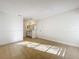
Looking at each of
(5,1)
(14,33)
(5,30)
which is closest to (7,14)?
(5,30)

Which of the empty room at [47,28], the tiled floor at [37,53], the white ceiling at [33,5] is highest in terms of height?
the white ceiling at [33,5]

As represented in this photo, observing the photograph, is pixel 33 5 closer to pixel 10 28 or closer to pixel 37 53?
pixel 37 53

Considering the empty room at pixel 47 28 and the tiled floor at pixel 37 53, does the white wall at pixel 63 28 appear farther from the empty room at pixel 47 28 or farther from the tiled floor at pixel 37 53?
the tiled floor at pixel 37 53

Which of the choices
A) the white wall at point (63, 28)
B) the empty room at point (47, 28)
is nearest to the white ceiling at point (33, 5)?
the empty room at point (47, 28)

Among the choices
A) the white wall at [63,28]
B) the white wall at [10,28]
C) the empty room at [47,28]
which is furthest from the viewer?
the white wall at [63,28]

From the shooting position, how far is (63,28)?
18.7ft

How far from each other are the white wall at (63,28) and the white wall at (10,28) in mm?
2279

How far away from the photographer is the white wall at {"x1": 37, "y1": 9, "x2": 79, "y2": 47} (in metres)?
5.13

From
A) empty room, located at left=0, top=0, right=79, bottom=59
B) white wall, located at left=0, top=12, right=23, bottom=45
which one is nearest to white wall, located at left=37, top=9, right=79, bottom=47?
empty room, located at left=0, top=0, right=79, bottom=59

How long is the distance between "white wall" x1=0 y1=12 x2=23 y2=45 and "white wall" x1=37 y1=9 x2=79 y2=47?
7.48ft

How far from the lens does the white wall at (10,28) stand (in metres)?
4.86

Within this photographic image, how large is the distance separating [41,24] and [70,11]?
2.85m

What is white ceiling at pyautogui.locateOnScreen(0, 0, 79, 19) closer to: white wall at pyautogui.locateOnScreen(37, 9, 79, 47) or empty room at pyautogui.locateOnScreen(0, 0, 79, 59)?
empty room at pyautogui.locateOnScreen(0, 0, 79, 59)

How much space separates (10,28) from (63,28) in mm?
3777
